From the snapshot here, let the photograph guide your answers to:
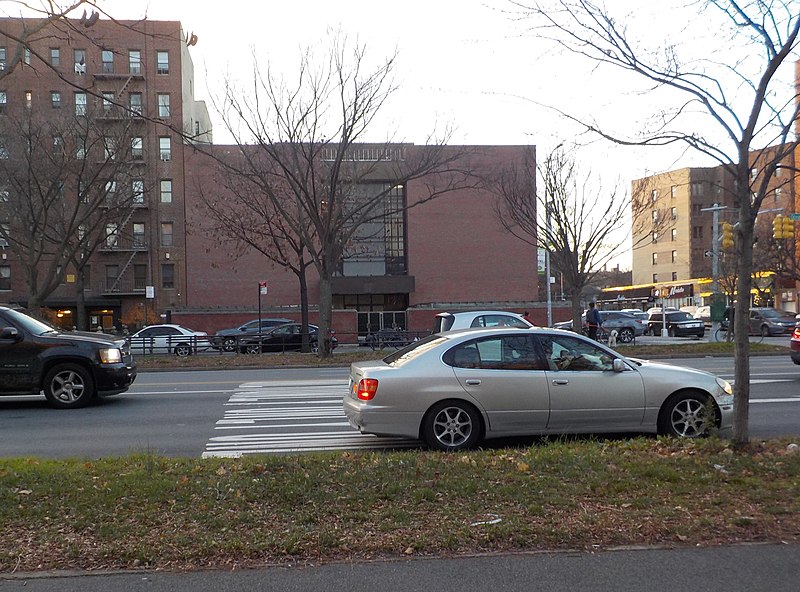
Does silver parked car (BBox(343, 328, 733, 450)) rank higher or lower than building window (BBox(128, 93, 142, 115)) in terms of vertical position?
lower

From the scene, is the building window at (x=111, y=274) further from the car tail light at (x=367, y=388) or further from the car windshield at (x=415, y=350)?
the car tail light at (x=367, y=388)

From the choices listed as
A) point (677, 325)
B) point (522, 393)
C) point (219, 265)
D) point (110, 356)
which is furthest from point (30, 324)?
point (219, 265)

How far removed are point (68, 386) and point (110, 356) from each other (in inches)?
33.1

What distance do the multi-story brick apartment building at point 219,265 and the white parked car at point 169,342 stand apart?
1347cm

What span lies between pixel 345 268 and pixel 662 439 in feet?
151

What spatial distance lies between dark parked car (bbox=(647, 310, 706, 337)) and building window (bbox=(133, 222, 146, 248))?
34.9 meters

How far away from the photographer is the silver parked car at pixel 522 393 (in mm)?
8219

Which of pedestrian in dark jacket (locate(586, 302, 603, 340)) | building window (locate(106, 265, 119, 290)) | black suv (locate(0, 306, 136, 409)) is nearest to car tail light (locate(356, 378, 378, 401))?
black suv (locate(0, 306, 136, 409))

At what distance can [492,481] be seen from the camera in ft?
20.1

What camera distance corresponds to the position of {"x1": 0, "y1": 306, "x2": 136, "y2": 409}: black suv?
12.3 m

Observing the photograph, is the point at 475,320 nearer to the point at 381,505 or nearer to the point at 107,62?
the point at 381,505

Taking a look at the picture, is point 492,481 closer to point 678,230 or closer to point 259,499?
point 259,499

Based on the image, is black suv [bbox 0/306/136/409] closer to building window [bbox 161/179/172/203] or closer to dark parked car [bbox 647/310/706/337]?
dark parked car [bbox 647/310/706/337]

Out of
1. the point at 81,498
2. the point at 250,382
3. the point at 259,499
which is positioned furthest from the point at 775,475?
the point at 250,382
